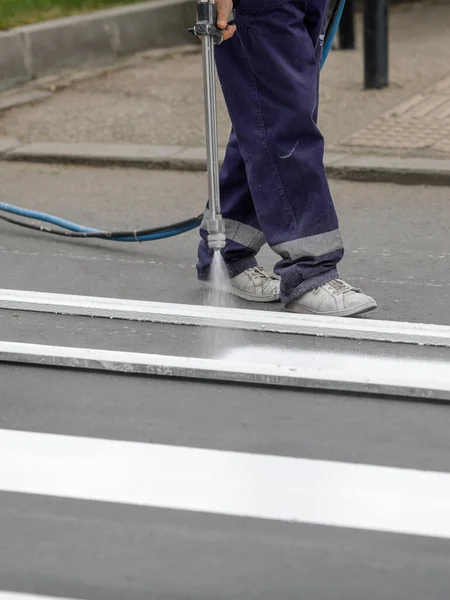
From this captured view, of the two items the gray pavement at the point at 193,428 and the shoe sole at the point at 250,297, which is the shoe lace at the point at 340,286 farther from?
the shoe sole at the point at 250,297

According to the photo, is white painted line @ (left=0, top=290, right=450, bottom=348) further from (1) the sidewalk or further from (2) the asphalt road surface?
(1) the sidewalk

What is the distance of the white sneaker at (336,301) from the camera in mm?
4266

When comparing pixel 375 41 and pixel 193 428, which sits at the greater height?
pixel 193 428

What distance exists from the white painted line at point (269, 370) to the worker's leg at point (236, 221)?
0.85 m

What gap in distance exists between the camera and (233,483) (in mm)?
3045

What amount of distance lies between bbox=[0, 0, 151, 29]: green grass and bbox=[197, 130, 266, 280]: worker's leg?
5.59 metres

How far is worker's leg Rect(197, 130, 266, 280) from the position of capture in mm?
4551

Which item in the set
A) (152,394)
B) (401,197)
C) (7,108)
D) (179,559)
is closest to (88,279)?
(152,394)

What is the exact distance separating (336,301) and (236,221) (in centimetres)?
57

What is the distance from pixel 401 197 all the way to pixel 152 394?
2944mm

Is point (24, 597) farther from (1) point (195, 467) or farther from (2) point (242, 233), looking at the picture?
(2) point (242, 233)

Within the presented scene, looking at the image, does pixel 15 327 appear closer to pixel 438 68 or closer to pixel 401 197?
pixel 401 197

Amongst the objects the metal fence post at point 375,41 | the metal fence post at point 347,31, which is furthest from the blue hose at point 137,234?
the metal fence post at point 347,31

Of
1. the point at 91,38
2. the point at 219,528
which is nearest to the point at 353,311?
the point at 219,528
